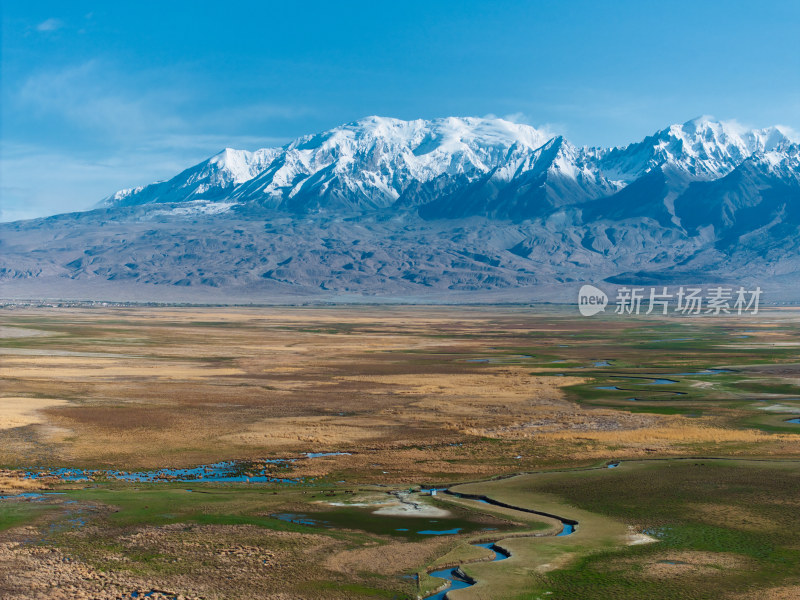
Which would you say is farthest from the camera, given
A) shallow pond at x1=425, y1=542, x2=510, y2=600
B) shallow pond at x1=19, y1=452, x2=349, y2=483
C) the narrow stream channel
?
shallow pond at x1=19, y1=452, x2=349, y2=483

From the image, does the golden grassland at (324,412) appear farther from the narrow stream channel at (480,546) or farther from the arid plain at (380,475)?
the narrow stream channel at (480,546)

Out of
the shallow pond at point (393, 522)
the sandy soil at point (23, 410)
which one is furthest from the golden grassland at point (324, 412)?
the shallow pond at point (393, 522)

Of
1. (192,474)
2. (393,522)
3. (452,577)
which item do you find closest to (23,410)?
(192,474)

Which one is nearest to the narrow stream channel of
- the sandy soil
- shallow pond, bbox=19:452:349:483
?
shallow pond, bbox=19:452:349:483

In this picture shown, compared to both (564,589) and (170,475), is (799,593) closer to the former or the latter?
(564,589)

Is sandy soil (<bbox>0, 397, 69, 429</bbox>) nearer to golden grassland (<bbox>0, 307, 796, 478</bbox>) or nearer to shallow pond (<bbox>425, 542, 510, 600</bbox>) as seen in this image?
golden grassland (<bbox>0, 307, 796, 478</bbox>)

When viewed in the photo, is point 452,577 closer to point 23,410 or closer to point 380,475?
point 380,475

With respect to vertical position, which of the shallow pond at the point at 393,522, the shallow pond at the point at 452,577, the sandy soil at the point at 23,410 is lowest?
the shallow pond at the point at 452,577

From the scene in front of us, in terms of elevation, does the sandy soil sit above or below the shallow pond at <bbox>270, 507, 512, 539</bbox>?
above

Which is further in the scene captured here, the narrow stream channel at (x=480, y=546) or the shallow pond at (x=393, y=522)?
the shallow pond at (x=393, y=522)
